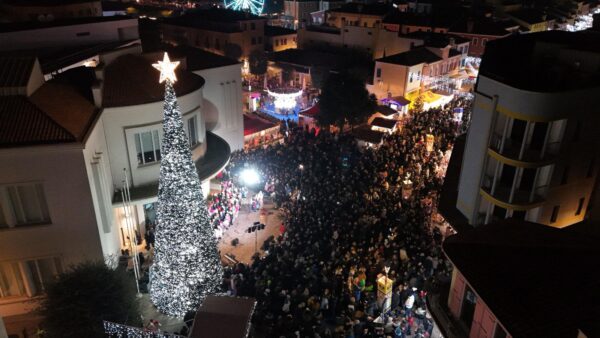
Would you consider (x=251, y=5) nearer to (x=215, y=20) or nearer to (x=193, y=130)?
(x=215, y=20)

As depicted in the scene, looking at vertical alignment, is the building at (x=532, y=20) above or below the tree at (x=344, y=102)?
above

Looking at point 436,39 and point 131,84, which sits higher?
point 131,84

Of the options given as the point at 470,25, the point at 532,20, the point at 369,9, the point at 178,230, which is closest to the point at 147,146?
the point at 178,230

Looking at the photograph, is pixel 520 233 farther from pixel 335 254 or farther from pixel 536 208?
pixel 335 254

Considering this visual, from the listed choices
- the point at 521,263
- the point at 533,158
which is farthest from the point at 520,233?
the point at 533,158

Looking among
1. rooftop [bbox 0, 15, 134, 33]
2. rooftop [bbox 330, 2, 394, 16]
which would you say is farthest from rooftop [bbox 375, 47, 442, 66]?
rooftop [bbox 0, 15, 134, 33]

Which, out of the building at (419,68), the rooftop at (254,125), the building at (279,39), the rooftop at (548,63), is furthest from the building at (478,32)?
the rooftop at (548,63)

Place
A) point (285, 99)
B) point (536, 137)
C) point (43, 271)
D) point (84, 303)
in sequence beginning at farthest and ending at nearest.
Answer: point (285, 99) → point (43, 271) → point (536, 137) → point (84, 303)

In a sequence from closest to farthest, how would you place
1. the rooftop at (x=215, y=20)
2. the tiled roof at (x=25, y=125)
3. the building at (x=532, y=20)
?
the tiled roof at (x=25, y=125) → the rooftop at (x=215, y=20) → the building at (x=532, y=20)

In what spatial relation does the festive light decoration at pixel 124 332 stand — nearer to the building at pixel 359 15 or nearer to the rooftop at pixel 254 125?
the rooftop at pixel 254 125
